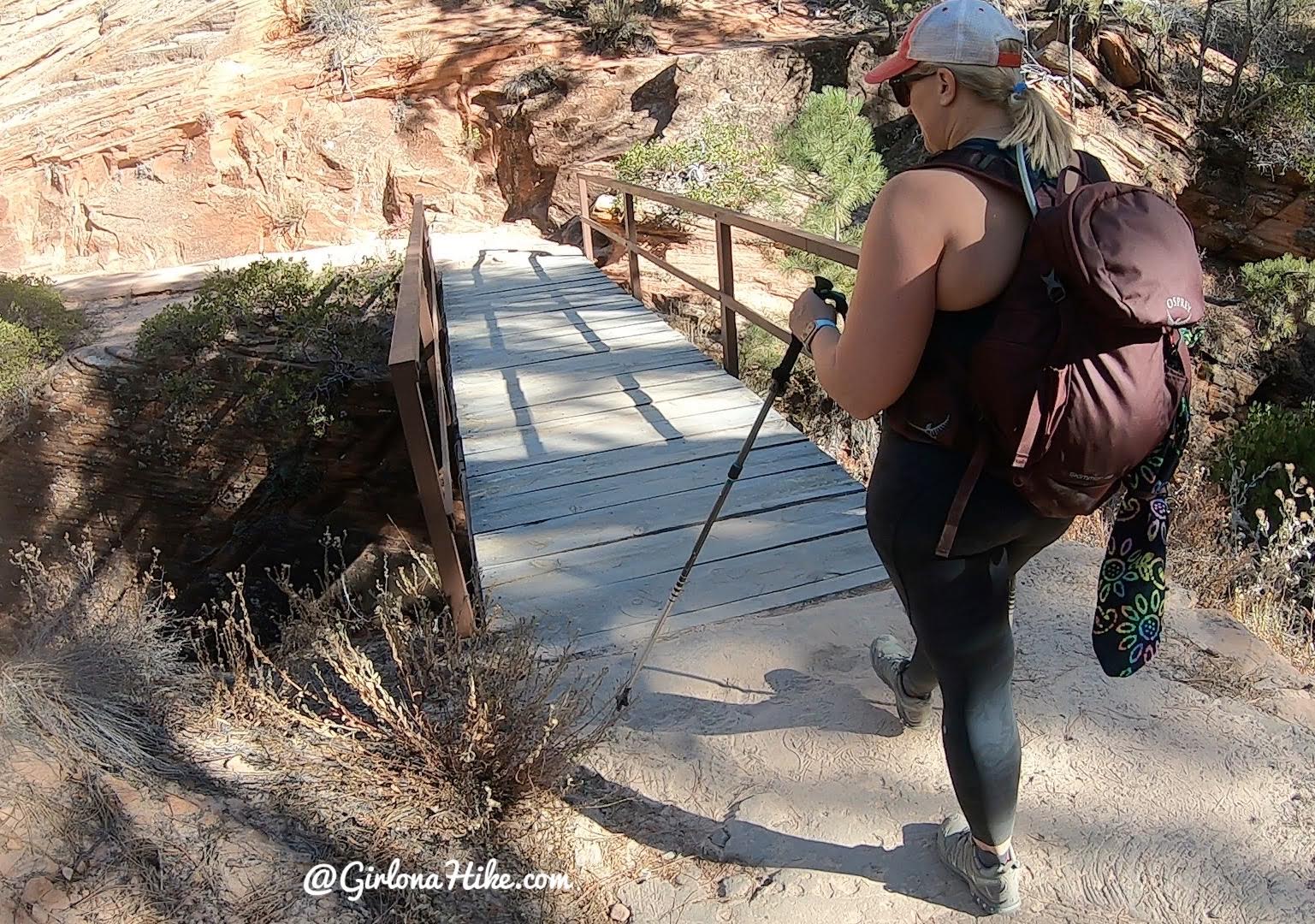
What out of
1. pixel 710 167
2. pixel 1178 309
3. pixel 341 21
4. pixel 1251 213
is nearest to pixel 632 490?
pixel 1178 309

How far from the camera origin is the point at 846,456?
6.17 m

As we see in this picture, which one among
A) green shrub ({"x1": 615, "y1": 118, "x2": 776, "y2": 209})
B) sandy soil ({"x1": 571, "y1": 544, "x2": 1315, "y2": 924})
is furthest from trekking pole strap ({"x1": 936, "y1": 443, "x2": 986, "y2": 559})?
green shrub ({"x1": 615, "y1": 118, "x2": 776, "y2": 209})

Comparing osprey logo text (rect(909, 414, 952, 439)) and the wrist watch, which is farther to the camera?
the wrist watch

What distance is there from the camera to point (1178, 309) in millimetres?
1325

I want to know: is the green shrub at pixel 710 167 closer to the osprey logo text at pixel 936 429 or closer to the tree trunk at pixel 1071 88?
the tree trunk at pixel 1071 88

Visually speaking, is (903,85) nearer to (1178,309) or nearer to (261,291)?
(1178,309)

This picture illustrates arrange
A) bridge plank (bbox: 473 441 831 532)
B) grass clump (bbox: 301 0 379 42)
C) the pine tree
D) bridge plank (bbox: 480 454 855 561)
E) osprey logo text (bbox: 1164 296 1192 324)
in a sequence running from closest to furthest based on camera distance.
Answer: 1. osprey logo text (bbox: 1164 296 1192 324)
2. bridge plank (bbox: 480 454 855 561)
3. bridge plank (bbox: 473 441 831 532)
4. the pine tree
5. grass clump (bbox: 301 0 379 42)

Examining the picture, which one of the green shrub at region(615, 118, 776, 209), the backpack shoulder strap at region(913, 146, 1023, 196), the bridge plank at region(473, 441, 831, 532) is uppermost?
the backpack shoulder strap at region(913, 146, 1023, 196)

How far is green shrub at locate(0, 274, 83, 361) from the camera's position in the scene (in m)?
8.93

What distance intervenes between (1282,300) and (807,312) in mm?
11965

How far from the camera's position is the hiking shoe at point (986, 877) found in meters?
1.89

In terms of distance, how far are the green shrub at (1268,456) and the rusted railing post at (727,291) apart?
10.4ft

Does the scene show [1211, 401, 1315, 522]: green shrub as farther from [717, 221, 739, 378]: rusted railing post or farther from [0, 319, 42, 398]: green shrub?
[0, 319, 42, 398]: green shrub

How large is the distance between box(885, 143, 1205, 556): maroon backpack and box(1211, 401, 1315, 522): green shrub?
16.5ft
